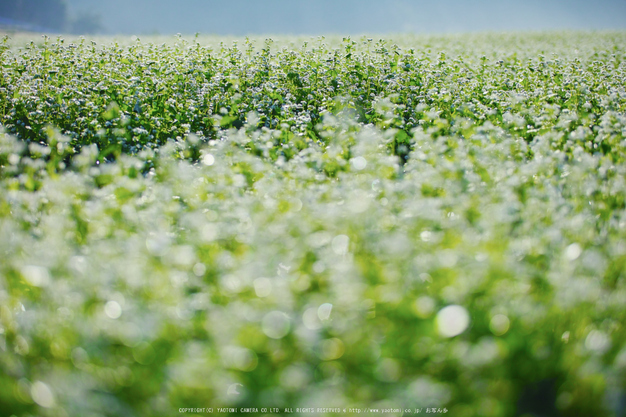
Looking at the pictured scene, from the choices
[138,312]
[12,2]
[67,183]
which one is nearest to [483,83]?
[67,183]

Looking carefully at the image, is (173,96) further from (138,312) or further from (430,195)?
(138,312)

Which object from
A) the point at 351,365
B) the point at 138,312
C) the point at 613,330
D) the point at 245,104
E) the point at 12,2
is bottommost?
the point at 351,365

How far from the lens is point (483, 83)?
912 cm

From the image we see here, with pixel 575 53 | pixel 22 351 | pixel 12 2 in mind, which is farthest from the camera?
pixel 12 2

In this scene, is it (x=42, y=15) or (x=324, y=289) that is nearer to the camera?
(x=324, y=289)

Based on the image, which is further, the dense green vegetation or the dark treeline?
the dark treeline

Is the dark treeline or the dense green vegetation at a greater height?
the dark treeline

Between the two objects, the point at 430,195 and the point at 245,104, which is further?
the point at 245,104

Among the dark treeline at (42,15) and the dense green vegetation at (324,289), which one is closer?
the dense green vegetation at (324,289)

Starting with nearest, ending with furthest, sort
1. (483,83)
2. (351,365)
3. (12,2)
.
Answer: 1. (351,365)
2. (483,83)
3. (12,2)

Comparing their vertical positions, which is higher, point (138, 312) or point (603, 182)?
point (603, 182)

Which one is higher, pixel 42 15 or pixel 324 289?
pixel 42 15

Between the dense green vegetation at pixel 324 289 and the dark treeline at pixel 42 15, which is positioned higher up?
the dark treeline at pixel 42 15

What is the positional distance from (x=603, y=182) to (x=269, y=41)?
8283 mm
